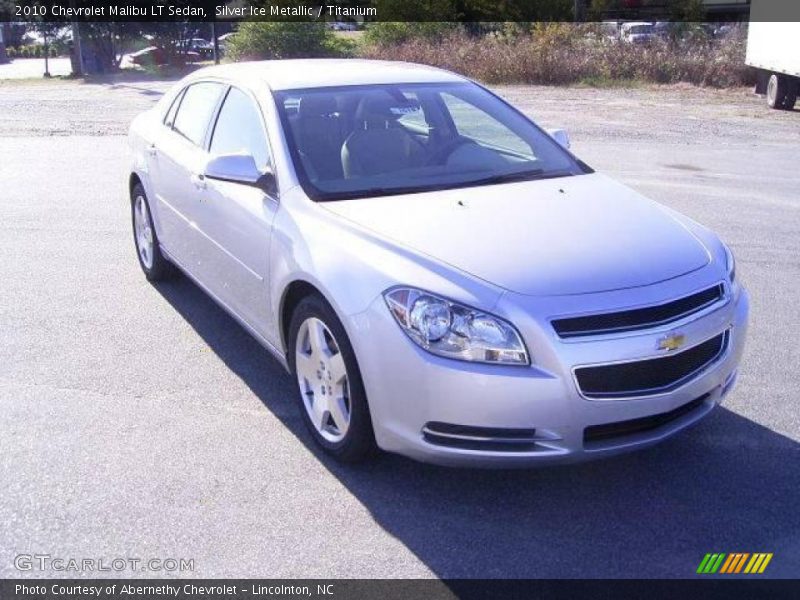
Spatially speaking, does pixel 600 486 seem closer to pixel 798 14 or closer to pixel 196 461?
pixel 196 461

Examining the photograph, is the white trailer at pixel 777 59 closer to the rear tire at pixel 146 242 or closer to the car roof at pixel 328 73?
the car roof at pixel 328 73

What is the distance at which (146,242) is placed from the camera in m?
6.64

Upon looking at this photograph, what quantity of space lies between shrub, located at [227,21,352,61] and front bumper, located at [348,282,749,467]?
104 feet

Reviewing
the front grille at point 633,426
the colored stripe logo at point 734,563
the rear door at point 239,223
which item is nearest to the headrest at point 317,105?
the rear door at point 239,223

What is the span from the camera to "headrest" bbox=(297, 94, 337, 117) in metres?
4.65

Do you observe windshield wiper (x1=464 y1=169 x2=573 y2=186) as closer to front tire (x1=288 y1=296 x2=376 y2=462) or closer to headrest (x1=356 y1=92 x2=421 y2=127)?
headrest (x1=356 y1=92 x2=421 y2=127)

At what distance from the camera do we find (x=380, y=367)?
3412 millimetres

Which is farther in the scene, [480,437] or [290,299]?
[290,299]

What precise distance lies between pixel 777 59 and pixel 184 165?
19.2 meters

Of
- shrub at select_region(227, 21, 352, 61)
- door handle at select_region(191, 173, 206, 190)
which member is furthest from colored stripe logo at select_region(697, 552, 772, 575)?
shrub at select_region(227, 21, 352, 61)

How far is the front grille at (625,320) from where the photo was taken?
3.26 meters

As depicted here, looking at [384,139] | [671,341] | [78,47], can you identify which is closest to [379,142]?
[384,139]

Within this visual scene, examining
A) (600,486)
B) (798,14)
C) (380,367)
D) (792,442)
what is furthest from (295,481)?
(798,14)

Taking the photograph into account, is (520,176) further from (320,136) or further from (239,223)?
(239,223)
